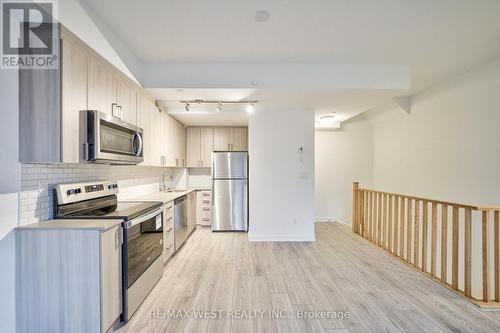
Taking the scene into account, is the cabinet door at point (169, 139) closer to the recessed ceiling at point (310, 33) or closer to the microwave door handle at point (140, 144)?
the recessed ceiling at point (310, 33)

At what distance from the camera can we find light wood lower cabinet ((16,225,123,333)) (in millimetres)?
1759

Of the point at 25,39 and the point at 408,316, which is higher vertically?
the point at 25,39

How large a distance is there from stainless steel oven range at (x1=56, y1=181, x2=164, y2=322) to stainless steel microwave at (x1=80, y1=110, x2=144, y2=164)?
44 centimetres

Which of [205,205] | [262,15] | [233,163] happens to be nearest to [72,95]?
[262,15]

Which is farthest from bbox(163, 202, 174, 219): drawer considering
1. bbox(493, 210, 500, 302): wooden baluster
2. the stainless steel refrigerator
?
bbox(493, 210, 500, 302): wooden baluster

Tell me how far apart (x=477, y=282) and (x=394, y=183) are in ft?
7.43

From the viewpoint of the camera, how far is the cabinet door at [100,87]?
2.06 meters

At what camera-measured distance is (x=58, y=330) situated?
177 cm

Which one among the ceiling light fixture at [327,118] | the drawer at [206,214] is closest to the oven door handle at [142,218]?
the drawer at [206,214]

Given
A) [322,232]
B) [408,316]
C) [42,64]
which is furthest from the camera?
[322,232]

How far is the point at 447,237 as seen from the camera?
3.71m

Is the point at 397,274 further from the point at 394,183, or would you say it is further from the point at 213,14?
the point at 213,14

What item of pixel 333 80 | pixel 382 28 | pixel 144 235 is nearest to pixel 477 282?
pixel 333 80

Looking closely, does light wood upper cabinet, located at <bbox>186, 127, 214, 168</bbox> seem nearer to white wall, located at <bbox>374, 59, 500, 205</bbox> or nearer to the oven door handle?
the oven door handle
